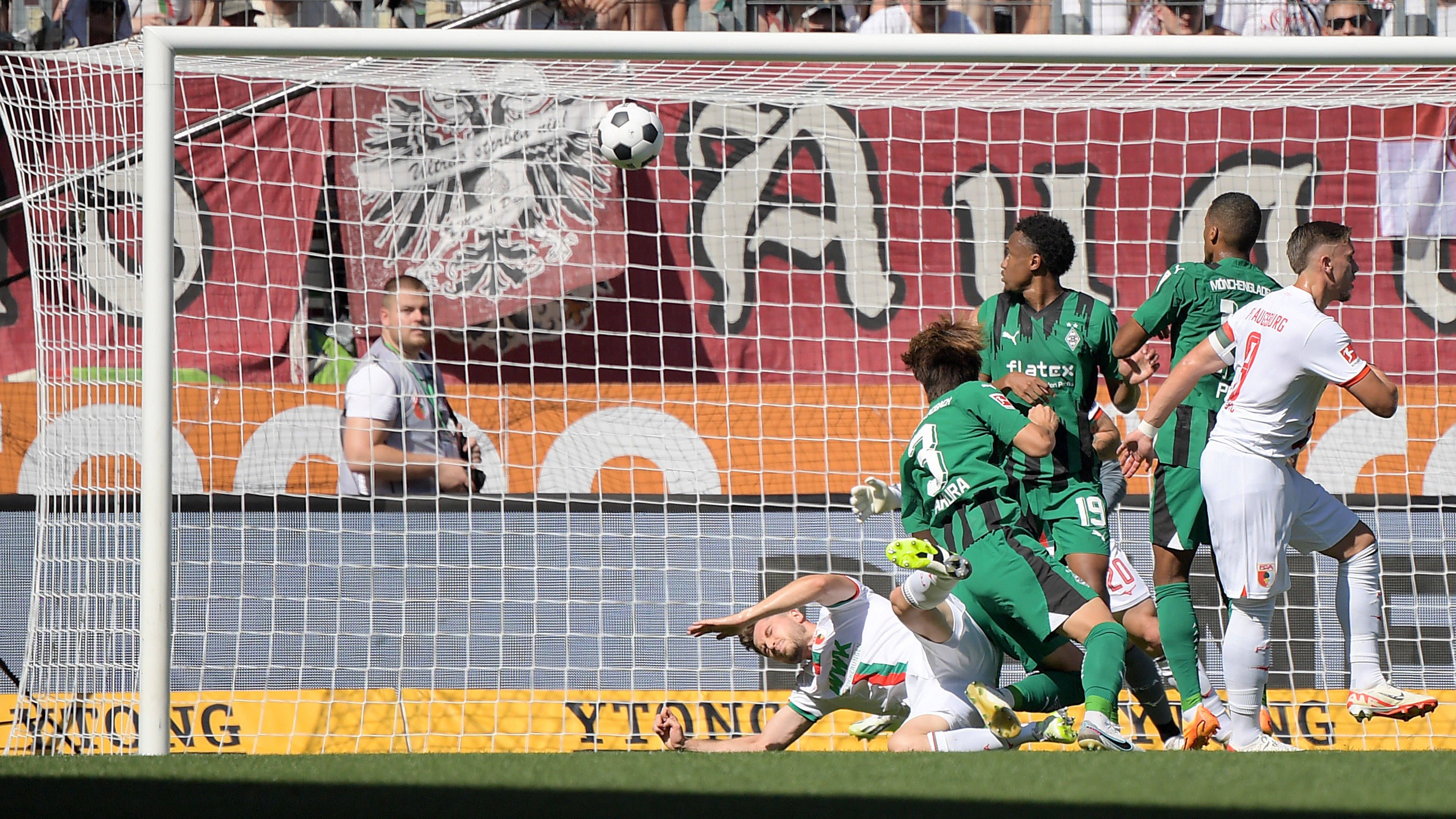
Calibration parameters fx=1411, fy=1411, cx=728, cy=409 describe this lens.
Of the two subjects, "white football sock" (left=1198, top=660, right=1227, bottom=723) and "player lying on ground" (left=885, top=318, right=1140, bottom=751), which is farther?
"white football sock" (left=1198, top=660, right=1227, bottom=723)

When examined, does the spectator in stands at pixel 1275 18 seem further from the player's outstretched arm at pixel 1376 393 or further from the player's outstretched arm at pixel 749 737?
the player's outstretched arm at pixel 749 737

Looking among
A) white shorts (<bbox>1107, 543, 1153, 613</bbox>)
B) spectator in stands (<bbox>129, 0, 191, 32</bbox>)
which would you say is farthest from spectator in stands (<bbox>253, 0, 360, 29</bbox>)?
white shorts (<bbox>1107, 543, 1153, 613</bbox>)

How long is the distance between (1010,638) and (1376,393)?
1256mm

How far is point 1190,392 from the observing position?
4.44 m

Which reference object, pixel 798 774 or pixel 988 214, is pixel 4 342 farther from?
pixel 798 774

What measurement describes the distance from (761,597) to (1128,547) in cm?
155

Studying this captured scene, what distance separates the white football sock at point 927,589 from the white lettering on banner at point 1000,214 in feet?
10.4

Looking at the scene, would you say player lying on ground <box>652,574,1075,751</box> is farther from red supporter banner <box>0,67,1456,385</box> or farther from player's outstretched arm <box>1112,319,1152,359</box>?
red supporter banner <box>0,67,1456,385</box>

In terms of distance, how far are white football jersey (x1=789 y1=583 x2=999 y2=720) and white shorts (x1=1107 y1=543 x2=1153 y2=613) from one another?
67cm

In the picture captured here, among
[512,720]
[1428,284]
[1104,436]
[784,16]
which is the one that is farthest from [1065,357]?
[784,16]

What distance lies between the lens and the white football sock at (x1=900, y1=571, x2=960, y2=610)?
12.6 ft

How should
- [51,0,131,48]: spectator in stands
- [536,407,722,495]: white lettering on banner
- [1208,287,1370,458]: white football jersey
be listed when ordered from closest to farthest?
[1208,287,1370,458]: white football jersey, [536,407,722,495]: white lettering on banner, [51,0,131,48]: spectator in stands

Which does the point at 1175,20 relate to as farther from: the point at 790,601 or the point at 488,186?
the point at 790,601

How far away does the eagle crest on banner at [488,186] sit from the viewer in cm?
678
